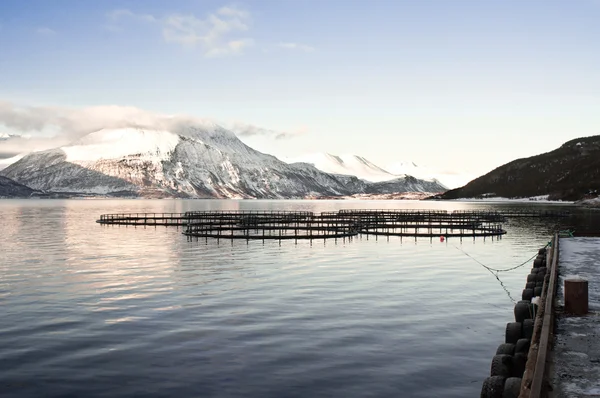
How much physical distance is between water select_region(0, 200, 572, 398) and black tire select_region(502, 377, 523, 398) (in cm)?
513

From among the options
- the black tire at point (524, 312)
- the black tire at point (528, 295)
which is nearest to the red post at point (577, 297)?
the black tire at point (524, 312)

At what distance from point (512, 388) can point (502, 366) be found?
2.57 metres

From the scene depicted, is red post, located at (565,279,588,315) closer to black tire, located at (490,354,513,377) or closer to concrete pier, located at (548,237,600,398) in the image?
concrete pier, located at (548,237,600,398)

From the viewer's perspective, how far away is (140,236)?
9181 cm

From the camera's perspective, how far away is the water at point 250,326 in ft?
64.7

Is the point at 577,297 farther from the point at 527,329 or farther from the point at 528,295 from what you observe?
Answer: the point at 528,295

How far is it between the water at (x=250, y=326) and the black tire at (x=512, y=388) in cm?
513

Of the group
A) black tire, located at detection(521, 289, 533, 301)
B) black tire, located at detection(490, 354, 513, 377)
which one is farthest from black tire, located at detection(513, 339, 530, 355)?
black tire, located at detection(521, 289, 533, 301)

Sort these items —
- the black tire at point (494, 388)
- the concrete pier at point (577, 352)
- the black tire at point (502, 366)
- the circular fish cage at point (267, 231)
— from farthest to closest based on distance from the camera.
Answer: the circular fish cage at point (267, 231), the black tire at point (502, 366), the black tire at point (494, 388), the concrete pier at point (577, 352)

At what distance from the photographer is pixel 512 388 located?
13781 millimetres

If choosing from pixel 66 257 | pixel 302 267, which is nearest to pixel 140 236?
pixel 66 257

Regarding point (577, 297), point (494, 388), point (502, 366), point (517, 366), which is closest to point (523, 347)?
point (517, 366)

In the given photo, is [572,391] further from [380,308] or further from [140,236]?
[140,236]

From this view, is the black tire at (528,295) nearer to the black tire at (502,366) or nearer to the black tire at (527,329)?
the black tire at (527,329)
